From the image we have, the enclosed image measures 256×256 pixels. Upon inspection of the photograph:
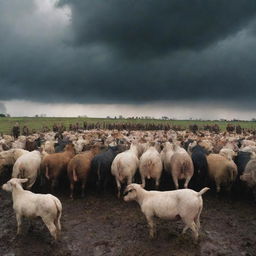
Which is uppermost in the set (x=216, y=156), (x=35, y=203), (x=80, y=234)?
(x=216, y=156)

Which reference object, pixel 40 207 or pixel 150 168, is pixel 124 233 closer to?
pixel 40 207

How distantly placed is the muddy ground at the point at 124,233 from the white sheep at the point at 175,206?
38 cm

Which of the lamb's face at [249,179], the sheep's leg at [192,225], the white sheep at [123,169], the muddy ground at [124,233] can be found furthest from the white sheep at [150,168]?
the sheep's leg at [192,225]

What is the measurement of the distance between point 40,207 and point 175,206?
2943 millimetres

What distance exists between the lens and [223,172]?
984 cm

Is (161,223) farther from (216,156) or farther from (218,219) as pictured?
(216,156)

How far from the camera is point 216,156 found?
10648 millimetres

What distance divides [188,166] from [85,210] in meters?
3.55

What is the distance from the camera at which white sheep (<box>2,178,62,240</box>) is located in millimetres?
6539

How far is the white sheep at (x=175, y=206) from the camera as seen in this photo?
6.38m

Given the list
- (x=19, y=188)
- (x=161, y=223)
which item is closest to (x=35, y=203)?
(x=19, y=188)

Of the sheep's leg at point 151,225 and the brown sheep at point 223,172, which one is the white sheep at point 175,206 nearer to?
the sheep's leg at point 151,225

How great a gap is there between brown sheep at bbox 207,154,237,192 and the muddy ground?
0.72 metres

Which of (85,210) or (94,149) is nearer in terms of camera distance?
(85,210)
